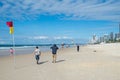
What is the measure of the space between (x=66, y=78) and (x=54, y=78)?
2.40 ft

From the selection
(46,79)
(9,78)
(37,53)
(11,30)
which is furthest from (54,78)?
(37,53)

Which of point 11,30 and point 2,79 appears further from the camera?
point 11,30

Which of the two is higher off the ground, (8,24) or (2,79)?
(8,24)

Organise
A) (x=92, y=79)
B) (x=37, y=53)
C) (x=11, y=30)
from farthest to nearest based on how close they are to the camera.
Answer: (x=37, y=53) → (x=11, y=30) → (x=92, y=79)

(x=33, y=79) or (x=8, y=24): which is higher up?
(x=8, y=24)

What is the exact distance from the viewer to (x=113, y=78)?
12.2m

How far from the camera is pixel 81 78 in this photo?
12.3m

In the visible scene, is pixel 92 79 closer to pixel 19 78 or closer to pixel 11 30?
pixel 19 78

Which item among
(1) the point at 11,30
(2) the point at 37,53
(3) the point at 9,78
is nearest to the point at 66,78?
(3) the point at 9,78

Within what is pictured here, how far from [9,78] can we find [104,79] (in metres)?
5.79

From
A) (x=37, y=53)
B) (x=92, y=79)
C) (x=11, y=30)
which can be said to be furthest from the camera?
(x=37, y=53)

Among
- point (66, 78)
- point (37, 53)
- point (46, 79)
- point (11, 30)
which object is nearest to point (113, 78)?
point (66, 78)

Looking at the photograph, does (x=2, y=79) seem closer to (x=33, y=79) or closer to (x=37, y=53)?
(x=33, y=79)

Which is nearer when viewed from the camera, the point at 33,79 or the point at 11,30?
the point at 33,79
